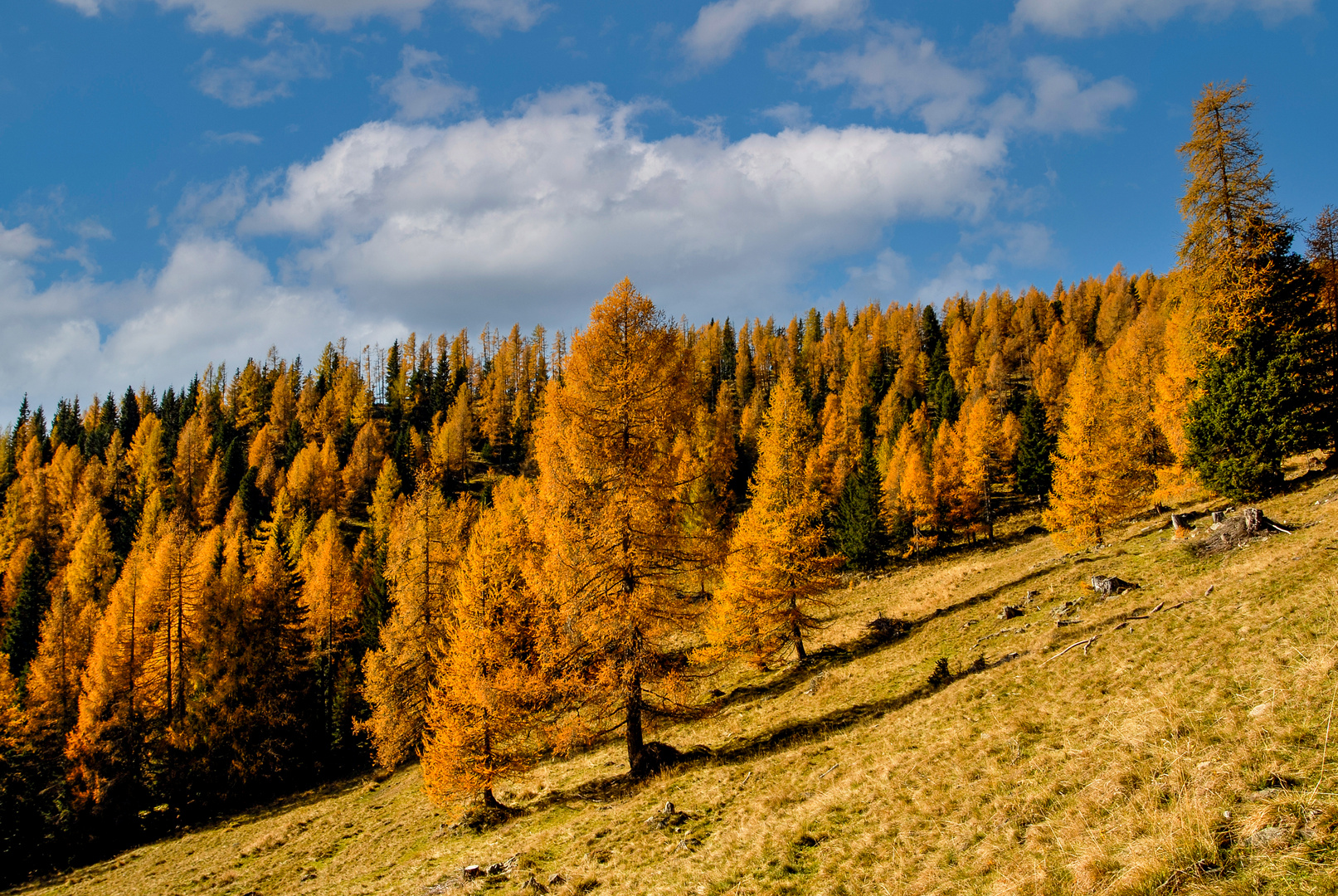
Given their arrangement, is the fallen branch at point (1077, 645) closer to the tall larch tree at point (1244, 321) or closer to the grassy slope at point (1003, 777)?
the grassy slope at point (1003, 777)

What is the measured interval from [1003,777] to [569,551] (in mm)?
10046

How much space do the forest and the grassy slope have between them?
2705 millimetres

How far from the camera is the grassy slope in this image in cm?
650

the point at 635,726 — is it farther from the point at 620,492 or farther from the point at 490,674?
the point at 620,492

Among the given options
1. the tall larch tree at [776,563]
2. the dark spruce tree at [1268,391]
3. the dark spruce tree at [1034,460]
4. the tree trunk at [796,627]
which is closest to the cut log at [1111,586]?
the tall larch tree at [776,563]

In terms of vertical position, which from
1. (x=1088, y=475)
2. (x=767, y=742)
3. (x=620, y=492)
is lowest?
(x=767, y=742)

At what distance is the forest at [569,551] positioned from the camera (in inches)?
628

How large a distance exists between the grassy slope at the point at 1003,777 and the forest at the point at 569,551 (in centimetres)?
270

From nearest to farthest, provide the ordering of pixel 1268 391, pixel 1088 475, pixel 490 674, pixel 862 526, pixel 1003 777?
pixel 1003 777, pixel 490 674, pixel 1268 391, pixel 1088 475, pixel 862 526

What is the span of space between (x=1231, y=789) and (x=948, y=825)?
11.6 ft

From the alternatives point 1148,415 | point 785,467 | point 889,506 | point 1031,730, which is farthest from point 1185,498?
point 1031,730

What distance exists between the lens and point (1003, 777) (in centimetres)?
977

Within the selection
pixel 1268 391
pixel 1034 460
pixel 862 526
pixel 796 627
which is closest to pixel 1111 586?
pixel 796 627

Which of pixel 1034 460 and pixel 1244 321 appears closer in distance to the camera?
pixel 1244 321
